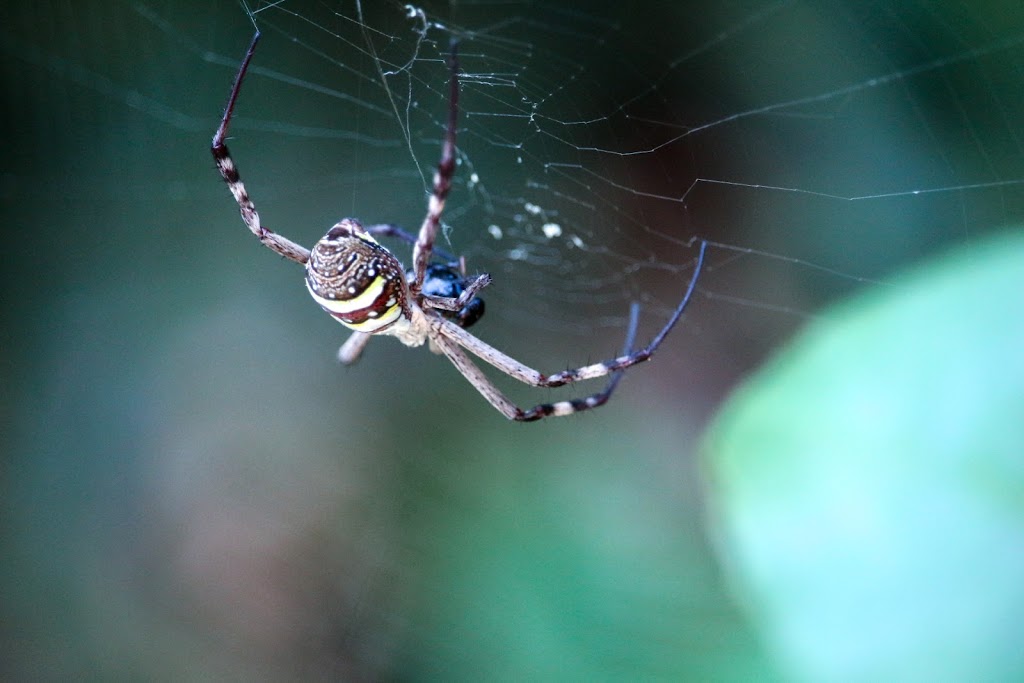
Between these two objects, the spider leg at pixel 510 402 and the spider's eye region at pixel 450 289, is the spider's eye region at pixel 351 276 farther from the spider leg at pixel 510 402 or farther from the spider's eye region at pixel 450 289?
the spider leg at pixel 510 402

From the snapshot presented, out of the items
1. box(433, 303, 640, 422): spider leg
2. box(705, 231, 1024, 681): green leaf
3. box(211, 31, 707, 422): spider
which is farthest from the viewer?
box(433, 303, 640, 422): spider leg

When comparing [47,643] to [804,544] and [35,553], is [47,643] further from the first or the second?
[804,544]

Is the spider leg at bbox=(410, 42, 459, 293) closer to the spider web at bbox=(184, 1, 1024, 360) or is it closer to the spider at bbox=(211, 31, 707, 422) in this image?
the spider at bbox=(211, 31, 707, 422)

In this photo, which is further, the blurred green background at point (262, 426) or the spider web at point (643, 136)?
the blurred green background at point (262, 426)

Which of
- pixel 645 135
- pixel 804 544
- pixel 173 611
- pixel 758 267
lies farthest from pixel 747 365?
pixel 173 611

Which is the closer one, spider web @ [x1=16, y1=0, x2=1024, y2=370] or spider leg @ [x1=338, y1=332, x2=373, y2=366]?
spider web @ [x1=16, y1=0, x2=1024, y2=370]

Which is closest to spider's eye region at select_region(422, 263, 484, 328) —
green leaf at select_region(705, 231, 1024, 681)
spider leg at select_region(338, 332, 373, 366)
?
spider leg at select_region(338, 332, 373, 366)

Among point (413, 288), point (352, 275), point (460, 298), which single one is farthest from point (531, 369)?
point (352, 275)

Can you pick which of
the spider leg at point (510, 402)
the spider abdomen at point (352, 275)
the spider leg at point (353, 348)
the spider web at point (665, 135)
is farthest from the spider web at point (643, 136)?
the spider leg at point (510, 402)
